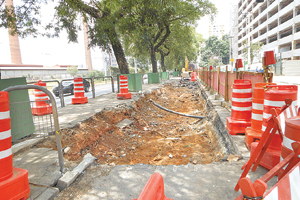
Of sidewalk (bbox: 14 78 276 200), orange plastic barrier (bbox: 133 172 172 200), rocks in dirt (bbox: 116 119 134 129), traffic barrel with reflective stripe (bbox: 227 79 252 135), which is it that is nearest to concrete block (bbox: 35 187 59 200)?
sidewalk (bbox: 14 78 276 200)

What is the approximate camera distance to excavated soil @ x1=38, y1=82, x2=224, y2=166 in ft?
13.4

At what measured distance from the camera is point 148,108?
31.1 ft

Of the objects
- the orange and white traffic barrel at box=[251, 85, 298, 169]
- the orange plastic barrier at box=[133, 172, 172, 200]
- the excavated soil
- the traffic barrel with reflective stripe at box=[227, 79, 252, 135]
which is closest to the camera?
the orange plastic barrier at box=[133, 172, 172, 200]

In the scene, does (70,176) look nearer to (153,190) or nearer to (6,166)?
(6,166)

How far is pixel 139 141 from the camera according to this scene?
17.9 ft

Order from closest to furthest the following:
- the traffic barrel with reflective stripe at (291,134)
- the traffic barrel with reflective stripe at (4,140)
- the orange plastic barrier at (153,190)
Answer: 1. the orange plastic barrier at (153,190)
2. the traffic barrel with reflective stripe at (291,134)
3. the traffic barrel with reflective stripe at (4,140)

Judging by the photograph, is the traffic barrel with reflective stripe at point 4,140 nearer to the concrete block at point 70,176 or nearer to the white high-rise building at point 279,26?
the concrete block at point 70,176

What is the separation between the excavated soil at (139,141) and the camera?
409 cm

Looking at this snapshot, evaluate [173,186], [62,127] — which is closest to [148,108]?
[62,127]

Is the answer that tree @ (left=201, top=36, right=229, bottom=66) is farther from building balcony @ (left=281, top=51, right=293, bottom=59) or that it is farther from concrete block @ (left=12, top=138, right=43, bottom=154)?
concrete block @ (left=12, top=138, right=43, bottom=154)

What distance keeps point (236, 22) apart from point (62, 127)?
80.2 m

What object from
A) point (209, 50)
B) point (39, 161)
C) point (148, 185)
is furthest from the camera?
point (209, 50)

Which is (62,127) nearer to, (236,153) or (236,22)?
(236,153)

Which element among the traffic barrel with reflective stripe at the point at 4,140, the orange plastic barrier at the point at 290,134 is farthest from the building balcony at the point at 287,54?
the traffic barrel with reflective stripe at the point at 4,140
